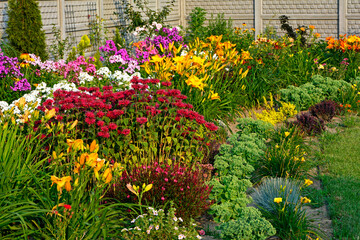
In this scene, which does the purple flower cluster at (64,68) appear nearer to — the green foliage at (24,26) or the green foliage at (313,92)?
the green foliage at (24,26)

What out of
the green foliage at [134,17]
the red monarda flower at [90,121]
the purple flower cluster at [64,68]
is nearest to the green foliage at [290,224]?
the red monarda flower at [90,121]

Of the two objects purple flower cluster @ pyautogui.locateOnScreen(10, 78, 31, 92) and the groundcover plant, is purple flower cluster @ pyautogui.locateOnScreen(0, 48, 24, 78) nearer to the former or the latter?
the groundcover plant

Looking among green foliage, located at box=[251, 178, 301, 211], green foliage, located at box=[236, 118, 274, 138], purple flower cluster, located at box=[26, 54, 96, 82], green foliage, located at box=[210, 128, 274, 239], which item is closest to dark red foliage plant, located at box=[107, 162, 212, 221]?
green foliage, located at box=[210, 128, 274, 239]

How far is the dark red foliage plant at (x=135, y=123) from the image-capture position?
14.6 ft

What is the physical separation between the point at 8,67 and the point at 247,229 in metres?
4.11

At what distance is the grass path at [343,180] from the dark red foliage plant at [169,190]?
117cm

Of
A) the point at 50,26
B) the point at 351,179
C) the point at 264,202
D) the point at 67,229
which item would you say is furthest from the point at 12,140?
the point at 50,26

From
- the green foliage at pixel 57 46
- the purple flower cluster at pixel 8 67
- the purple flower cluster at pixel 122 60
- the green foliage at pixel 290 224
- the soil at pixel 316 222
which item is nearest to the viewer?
the green foliage at pixel 290 224

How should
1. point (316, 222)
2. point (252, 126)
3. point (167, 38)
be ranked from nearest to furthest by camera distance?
1. point (316, 222)
2. point (252, 126)
3. point (167, 38)

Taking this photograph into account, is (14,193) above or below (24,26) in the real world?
below

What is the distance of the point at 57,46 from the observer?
9664 millimetres

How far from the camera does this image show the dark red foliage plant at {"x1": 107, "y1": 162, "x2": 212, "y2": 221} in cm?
403

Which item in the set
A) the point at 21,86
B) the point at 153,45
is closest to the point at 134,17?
the point at 153,45

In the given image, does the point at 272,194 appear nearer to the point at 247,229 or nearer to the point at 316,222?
the point at 316,222
